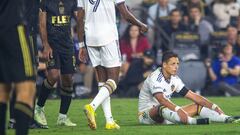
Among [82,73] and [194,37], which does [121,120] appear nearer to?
[82,73]

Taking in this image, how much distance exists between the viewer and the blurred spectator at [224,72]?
21.7 metres

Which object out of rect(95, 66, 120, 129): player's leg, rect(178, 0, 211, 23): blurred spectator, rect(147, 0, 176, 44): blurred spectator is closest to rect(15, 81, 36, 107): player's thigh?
rect(95, 66, 120, 129): player's leg

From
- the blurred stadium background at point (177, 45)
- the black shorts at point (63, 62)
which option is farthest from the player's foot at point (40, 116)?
the blurred stadium background at point (177, 45)

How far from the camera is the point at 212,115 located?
43.3 feet

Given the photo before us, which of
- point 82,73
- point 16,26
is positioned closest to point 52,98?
point 82,73

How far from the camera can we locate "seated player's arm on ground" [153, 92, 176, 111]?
12851 mm

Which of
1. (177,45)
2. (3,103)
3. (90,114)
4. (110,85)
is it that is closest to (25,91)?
(3,103)

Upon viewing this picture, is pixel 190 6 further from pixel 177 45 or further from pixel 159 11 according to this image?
pixel 177 45

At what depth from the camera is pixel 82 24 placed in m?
12.8

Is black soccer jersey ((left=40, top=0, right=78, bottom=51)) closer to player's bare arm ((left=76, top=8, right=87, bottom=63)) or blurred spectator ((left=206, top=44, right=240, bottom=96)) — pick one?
player's bare arm ((left=76, top=8, right=87, bottom=63))

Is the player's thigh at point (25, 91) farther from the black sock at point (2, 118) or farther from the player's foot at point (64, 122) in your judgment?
the player's foot at point (64, 122)

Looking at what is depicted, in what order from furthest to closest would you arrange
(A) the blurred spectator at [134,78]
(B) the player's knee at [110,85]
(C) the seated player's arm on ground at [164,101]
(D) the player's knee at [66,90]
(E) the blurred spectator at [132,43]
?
(E) the blurred spectator at [132,43]
(A) the blurred spectator at [134,78]
(D) the player's knee at [66,90]
(C) the seated player's arm on ground at [164,101]
(B) the player's knee at [110,85]

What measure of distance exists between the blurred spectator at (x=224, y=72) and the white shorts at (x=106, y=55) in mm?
9246

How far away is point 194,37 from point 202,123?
10.2 m
